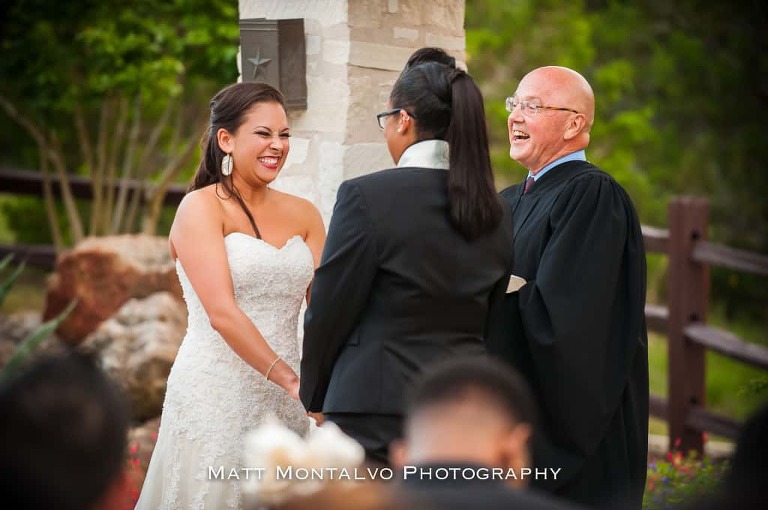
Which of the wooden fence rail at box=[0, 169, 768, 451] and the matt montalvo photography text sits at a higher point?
the matt montalvo photography text

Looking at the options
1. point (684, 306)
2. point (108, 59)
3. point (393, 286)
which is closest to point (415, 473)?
point (393, 286)

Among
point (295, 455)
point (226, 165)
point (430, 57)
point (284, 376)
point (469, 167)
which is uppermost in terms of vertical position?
point (430, 57)

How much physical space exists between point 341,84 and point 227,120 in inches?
37.0

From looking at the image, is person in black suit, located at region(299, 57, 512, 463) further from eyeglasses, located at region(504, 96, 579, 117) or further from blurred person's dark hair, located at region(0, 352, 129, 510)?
blurred person's dark hair, located at region(0, 352, 129, 510)

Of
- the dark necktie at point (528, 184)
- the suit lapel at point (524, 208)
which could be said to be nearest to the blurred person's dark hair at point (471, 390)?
the suit lapel at point (524, 208)

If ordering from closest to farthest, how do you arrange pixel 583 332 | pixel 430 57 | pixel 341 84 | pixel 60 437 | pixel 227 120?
pixel 60 437
pixel 430 57
pixel 583 332
pixel 227 120
pixel 341 84

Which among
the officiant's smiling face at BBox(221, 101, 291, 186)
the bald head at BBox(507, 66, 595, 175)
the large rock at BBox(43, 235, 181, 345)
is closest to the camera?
the officiant's smiling face at BBox(221, 101, 291, 186)

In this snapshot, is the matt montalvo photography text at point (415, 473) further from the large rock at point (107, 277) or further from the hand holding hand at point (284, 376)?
the large rock at point (107, 277)

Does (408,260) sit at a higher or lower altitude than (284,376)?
higher

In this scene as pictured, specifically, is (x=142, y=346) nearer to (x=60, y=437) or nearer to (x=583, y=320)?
(x=583, y=320)

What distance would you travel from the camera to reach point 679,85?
15797mm

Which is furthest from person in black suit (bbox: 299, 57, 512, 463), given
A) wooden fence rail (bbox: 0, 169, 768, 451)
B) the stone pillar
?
wooden fence rail (bbox: 0, 169, 768, 451)

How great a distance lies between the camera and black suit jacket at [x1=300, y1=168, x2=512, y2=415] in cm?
294

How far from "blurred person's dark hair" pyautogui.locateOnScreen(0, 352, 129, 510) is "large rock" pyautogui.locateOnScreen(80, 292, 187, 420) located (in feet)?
16.6
